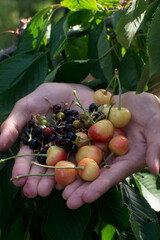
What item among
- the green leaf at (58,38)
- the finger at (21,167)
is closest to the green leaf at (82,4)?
the green leaf at (58,38)

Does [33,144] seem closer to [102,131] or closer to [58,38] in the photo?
[102,131]

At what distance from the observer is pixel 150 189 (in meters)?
1.36

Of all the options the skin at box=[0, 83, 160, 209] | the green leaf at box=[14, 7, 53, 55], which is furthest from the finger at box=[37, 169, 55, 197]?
the green leaf at box=[14, 7, 53, 55]

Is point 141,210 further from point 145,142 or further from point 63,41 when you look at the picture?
point 63,41

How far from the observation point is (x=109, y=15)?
154 centimetres

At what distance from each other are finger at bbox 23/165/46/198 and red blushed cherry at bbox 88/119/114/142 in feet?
0.80

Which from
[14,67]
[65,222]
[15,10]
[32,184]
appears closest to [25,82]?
[14,67]

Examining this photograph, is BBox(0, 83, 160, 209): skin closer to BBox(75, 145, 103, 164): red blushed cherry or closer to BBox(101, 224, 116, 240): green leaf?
BBox(75, 145, 103, 164): red blushed cherry

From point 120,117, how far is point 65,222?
47cm

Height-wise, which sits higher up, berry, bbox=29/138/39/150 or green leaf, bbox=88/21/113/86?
green leaf, bbox=88/21/113/86

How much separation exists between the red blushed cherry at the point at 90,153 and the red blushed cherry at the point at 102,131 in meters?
0.04

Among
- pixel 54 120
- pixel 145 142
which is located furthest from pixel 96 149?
pixel 54 120

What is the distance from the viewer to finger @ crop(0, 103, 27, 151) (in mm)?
1051

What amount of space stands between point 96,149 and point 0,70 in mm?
669
